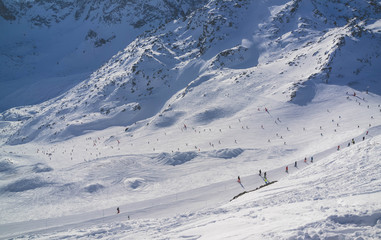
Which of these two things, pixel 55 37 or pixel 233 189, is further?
pixel 55 37

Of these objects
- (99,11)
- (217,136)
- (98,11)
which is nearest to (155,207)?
(217,136)

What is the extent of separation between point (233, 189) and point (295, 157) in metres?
11.3

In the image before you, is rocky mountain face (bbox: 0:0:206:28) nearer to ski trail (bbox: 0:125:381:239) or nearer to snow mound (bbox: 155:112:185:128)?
snow mound (bbox: 155:112:185:128)

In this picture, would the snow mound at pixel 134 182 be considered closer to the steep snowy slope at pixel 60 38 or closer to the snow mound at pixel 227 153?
the snow mound at pixel 227 153

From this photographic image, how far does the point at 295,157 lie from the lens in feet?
108

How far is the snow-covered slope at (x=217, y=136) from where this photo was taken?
1360 centimetres

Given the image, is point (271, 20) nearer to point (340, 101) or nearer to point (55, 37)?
point (340, 101)

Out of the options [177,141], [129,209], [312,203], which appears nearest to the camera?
[312,203]

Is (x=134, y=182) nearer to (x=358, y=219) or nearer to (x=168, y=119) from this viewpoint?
(x=168, y=119)

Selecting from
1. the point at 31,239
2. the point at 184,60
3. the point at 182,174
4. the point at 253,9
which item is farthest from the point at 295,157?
the point at 253,9

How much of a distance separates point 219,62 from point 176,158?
4430 centimetres

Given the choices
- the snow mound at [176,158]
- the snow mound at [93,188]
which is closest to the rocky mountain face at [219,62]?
the snow mound at [176,158]

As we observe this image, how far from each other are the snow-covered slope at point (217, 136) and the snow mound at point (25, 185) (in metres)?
0.16

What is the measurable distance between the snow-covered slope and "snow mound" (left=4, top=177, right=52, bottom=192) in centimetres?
16
